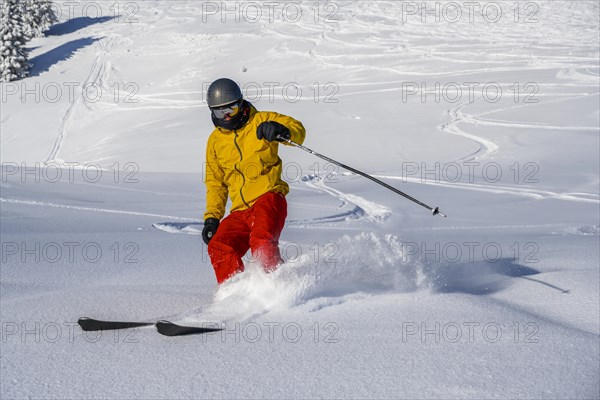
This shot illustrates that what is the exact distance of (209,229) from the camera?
4.36 metres

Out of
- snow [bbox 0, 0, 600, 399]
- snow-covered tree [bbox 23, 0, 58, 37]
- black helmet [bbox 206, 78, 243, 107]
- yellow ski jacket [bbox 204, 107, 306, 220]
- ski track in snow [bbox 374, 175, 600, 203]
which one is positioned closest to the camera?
snow [bbox 0, 0, 600, 399]

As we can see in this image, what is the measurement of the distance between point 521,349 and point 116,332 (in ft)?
6.09

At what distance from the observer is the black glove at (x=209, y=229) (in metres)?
4.33

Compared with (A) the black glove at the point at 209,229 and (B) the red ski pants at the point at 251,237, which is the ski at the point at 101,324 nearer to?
(B) the red ski pants at the point at 251,237

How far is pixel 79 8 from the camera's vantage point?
47.9 m

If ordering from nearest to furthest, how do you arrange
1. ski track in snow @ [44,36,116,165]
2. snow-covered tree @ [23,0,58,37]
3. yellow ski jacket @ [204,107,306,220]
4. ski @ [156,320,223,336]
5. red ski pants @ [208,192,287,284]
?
ski @ [156,320,223,336], red ski pants @ [208,192,287,284], yellow ski jacket @ [204,107,306,220], ski track in snow @ [44,36,116,165], snow-covered tree @ [23,0,58,37]

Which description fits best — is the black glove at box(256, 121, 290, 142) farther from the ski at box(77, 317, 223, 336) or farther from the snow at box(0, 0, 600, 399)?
the ski at box(77, 317, 223, 336)

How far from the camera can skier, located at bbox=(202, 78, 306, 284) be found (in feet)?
13.3

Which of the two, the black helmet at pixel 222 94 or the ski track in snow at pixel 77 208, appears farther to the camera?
the ski track in snow at pixel 77 208

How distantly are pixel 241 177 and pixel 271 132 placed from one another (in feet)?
1.64

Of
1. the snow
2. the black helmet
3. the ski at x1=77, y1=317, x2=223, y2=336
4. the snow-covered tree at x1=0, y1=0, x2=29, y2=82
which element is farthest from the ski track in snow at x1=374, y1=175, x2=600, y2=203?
the snow-covered tree at x1=0, y1=0, x2=29, y2=82

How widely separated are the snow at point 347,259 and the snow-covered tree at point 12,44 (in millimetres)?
12025

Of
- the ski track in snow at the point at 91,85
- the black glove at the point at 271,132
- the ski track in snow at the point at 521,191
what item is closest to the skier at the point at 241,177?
the black glove at the point at 271,132

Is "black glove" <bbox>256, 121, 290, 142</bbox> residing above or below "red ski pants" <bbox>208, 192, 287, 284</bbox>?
above
